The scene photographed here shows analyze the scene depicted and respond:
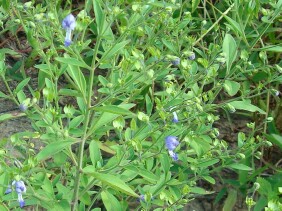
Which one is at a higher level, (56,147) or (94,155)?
(56,147)

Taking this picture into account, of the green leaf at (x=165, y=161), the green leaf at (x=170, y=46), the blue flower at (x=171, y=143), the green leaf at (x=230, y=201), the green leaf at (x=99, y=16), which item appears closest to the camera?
the green leaf at (x=99, y=16)

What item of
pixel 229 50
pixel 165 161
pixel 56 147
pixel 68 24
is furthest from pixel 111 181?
pixel 229 50

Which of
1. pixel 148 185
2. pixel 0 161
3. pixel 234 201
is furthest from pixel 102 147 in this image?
pixel 0 161

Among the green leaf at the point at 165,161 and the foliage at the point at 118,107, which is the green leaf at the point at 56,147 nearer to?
the foliage at the point at 118,107

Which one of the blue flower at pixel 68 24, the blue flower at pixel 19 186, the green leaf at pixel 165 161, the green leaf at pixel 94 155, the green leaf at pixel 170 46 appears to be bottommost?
the green leaf at pixel 165 161

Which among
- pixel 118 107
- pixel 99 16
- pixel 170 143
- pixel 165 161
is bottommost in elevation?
pixel 165 161

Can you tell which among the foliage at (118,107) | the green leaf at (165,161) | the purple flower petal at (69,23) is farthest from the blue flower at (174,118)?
the purple flower petal at (69,23)

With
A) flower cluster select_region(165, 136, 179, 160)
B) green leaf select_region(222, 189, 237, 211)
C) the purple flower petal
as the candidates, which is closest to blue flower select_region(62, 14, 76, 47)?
the purple flower petal

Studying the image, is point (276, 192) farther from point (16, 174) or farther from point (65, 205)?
point (16, 174)

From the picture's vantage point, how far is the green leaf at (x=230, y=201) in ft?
7.80

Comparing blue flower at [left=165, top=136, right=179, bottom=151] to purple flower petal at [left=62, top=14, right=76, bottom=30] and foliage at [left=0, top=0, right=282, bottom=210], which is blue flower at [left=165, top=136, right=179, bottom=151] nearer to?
foliage at [left=0, top=0, right=282, bottom=210]

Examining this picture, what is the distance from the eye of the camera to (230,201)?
2.39 metres

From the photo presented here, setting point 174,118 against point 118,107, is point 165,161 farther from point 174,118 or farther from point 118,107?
point 118,107

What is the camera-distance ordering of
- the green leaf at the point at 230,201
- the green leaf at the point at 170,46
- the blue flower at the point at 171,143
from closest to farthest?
1. the blue flower at the point at 171,143
2. the green leaf at the point at 170,46
3. the green leaf at the point at 230,201
